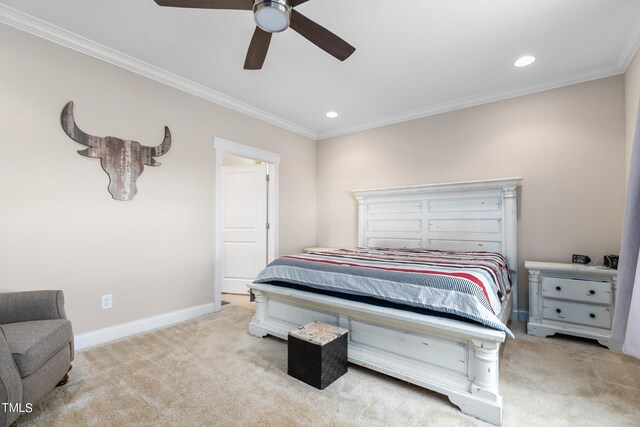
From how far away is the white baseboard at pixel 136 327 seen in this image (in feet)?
8.12

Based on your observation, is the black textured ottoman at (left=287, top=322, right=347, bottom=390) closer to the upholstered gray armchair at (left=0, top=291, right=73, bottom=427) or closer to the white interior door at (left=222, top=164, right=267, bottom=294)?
the upholstered gray armchair at (left=0, top=291, right=73, bottom=427)

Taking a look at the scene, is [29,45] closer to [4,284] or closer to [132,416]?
[4,284]

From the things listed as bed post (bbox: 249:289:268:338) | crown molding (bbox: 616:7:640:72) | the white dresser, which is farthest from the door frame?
crown molding (bbox: 616:7:640:72)

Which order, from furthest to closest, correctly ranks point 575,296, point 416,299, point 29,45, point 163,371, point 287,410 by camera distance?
point 575,296 → point 29,45 → point 163,371 → point 416,299 → point 287,410

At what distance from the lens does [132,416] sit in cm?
163

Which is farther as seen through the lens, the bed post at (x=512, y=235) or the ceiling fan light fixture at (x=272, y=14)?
the bed post at (x=512, y=235)

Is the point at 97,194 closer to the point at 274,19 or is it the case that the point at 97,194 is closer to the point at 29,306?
the point at 29,306

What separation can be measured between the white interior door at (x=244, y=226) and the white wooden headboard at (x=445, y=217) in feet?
4.80

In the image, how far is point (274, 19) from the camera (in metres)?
1.62

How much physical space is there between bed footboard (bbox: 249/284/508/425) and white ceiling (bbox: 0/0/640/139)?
2108 millimetres

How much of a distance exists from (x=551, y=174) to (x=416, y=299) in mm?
2430

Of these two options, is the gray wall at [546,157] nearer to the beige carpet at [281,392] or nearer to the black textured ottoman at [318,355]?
the beige carpet at [281,392]

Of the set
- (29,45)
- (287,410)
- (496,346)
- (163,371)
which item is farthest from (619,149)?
(29,45)

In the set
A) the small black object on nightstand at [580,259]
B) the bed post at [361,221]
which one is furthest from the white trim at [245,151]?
the small black object on nightstand at [580,259]
